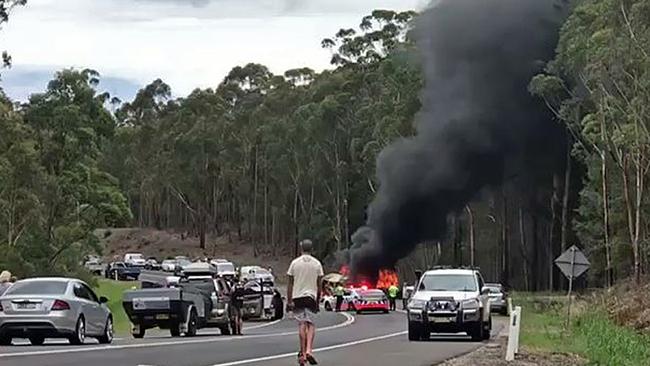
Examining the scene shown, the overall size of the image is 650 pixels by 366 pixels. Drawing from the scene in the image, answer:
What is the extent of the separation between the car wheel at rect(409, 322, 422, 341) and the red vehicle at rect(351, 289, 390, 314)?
2823cm

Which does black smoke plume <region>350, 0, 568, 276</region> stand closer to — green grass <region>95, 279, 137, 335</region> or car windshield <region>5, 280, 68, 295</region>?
green grass <region>95, 279, 137, 335</region>

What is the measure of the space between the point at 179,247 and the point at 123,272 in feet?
88.1

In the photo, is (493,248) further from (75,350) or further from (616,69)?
(75,350)

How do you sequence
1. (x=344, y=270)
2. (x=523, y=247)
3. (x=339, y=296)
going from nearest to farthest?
(x=339, y=296) → (x=344, y=270) → (x=523, y=247)

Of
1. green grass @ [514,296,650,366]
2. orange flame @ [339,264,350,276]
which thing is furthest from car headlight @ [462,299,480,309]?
orange flame @ [339,264,350,276]

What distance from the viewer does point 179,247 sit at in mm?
121188

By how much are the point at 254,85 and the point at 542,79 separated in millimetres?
51843

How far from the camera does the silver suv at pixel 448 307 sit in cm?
2934

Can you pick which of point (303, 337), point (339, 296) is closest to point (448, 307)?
point (303, 337)

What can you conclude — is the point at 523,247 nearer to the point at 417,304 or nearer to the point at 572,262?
the point at 572,262

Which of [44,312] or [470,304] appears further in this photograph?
[470,304]

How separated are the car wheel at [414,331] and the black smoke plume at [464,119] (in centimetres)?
3121

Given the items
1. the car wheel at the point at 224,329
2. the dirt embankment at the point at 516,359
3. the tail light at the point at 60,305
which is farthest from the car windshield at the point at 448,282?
the tail light at the point at 60,305

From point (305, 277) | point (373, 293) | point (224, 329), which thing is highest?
point (305, 277)
